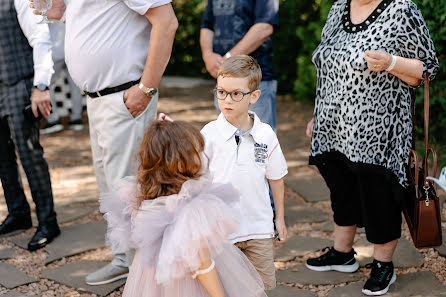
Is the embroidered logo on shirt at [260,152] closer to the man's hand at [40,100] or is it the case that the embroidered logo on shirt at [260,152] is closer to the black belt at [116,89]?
the black belt at [116,89]

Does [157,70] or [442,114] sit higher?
[157,70]

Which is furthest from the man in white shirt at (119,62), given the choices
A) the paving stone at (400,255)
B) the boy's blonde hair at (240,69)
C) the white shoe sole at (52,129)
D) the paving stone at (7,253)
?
the white shoe sole at (52,129)

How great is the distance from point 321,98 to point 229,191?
115cm

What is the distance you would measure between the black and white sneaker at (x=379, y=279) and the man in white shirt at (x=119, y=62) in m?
1.40

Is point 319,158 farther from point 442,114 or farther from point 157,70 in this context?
point 442,114

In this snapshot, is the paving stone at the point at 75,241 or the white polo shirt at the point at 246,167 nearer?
the white polo shirt at the point at 246,167

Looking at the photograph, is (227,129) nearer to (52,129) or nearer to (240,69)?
(240,69)

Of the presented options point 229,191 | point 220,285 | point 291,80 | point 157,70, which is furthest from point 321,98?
point 291,80

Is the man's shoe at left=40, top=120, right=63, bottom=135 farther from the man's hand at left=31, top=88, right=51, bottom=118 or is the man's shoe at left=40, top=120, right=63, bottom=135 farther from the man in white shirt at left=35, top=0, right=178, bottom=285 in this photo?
the man in white shirt at left=35, top=0, right=178, bottom=285

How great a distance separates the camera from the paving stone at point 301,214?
3978 mm

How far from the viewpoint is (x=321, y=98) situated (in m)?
2.94

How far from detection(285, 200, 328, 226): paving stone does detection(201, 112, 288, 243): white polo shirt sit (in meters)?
1.62

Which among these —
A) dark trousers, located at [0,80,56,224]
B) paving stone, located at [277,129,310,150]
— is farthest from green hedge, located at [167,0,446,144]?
dark trousers, located at [0,80,56,224]

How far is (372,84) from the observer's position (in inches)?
105
